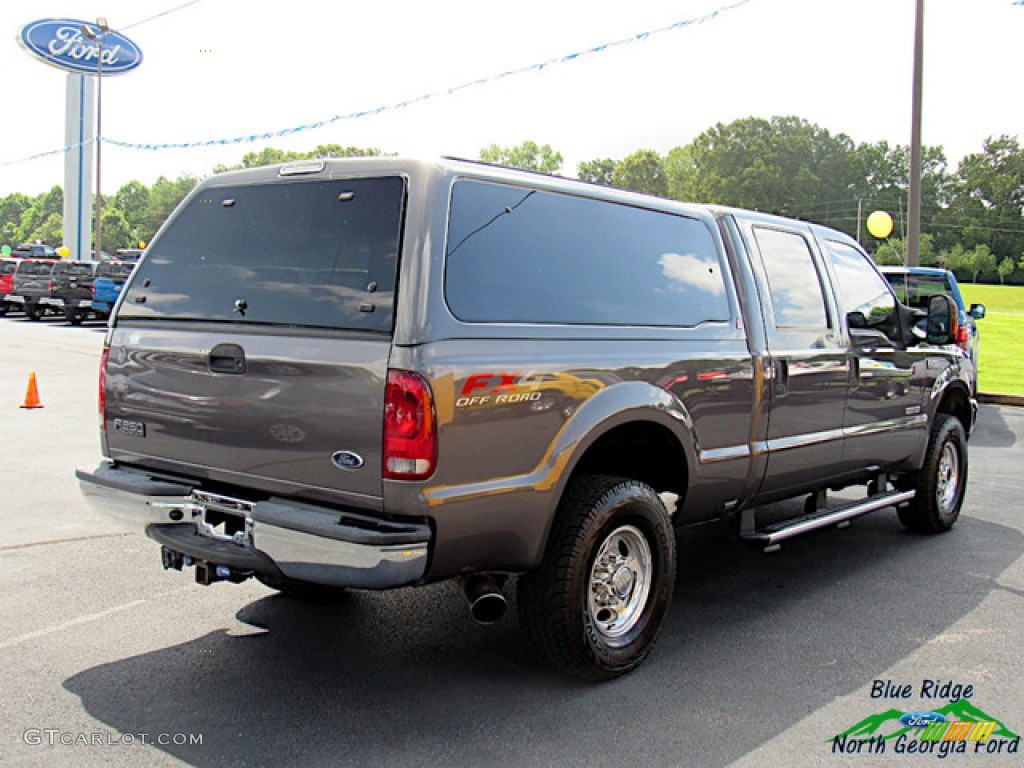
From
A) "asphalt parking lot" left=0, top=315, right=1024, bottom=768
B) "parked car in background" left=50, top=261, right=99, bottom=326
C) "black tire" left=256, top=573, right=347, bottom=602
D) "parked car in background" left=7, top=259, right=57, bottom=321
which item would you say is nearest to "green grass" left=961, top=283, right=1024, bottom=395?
"asphalt parking lot" left=0, top=315, right=1024, bottom=768

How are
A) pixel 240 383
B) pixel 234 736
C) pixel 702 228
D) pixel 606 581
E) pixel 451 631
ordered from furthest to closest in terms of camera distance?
1. pixel 702 228
2. pixel 451 631
3. pixel 606 581
4. pixel 240 383
5. pixel 234 736

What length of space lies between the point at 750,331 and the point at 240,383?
258 centimetres

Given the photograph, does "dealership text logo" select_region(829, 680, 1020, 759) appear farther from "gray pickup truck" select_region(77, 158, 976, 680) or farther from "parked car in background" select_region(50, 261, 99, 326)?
"parked car in background" select_region(50, 261, 99, 326)

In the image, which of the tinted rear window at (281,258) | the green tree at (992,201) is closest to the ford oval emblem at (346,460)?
the tinted rear window at (281,258)

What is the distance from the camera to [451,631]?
470 centimetres

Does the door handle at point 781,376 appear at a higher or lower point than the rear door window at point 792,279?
lower

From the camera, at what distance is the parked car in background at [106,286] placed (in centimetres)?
2825

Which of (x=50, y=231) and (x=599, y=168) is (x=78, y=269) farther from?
(x=50, y=231)

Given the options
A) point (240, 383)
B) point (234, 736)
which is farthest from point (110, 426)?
point (234, 736)

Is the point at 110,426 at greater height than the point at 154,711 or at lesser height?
greater

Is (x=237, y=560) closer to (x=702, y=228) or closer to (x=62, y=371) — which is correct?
(x=702, y=228)

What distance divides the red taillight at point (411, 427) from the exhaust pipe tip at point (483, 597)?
0.64m

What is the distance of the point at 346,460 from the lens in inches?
138

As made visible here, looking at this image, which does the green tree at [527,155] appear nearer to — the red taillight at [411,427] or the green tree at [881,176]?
the green tree at [881,176]
